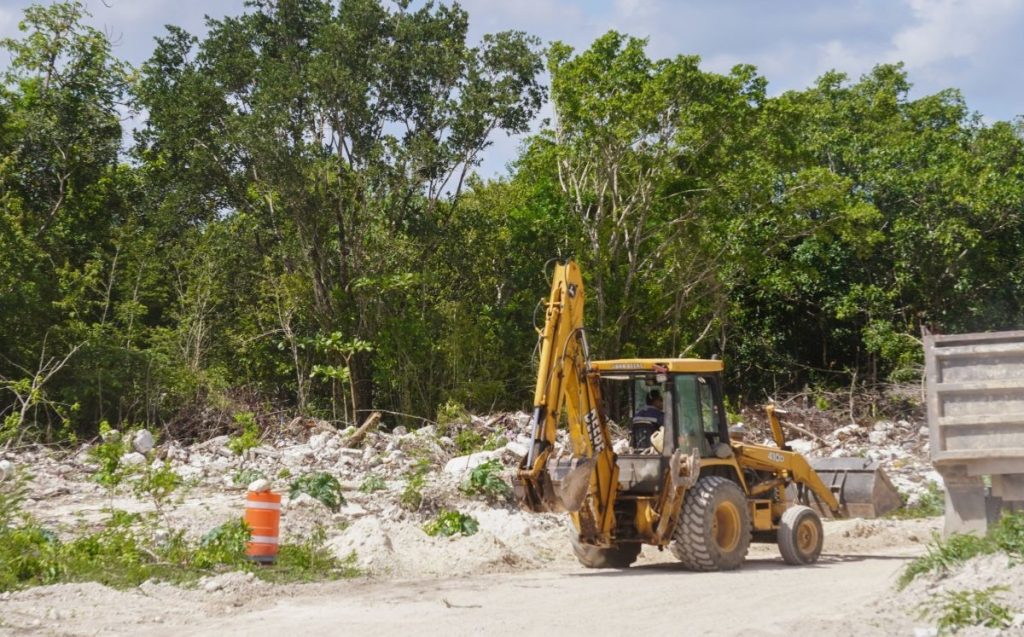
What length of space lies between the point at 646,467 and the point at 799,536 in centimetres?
206

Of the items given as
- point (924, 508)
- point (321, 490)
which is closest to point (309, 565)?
point (321, 490)

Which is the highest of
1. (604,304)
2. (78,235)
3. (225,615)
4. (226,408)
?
(78,235)

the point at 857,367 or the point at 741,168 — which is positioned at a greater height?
the point at 741,168

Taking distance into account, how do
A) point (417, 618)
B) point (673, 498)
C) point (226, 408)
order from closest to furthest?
point (417, 618) < point (673, 498) < point (226, 408)

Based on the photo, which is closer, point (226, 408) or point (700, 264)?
point (226, 408)

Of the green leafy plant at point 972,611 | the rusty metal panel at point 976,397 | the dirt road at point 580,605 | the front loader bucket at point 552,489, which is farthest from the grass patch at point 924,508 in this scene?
the green leafy plant at point 972,611

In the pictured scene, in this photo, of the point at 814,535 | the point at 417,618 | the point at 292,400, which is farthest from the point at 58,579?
the point at 292,400

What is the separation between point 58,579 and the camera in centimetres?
992

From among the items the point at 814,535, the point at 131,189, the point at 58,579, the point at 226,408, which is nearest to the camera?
the point at 58,579

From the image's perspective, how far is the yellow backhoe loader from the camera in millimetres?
10859

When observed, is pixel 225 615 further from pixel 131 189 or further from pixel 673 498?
pixel 131 189

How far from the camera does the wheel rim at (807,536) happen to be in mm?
12617

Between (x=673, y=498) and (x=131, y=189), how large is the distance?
19.0 metres

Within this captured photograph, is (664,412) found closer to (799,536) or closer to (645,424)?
(645,424)
